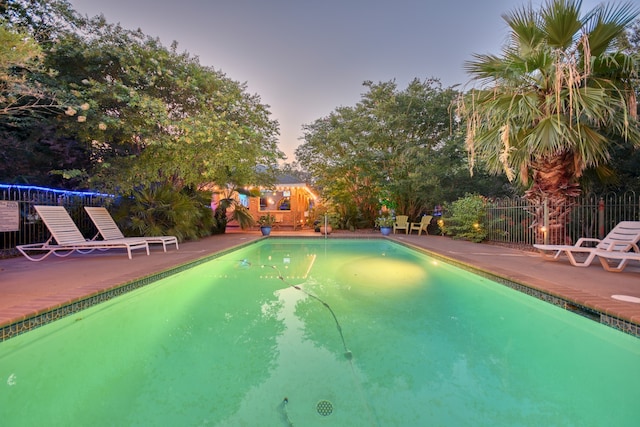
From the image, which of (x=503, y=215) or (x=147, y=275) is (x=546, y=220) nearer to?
(x=503, y=215)

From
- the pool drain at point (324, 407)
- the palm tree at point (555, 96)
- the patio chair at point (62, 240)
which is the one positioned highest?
the palm tree at point (555, 96)

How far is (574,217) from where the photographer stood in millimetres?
8641

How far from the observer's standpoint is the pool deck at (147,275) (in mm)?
3328

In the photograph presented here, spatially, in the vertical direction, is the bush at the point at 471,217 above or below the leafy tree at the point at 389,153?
below

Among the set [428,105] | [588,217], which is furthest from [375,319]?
[428,105]

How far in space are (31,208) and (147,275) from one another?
5.65m

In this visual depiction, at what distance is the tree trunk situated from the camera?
22.8ft

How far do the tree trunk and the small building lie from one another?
45.5 ft

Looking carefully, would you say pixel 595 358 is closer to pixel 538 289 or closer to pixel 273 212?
pixel 538 289

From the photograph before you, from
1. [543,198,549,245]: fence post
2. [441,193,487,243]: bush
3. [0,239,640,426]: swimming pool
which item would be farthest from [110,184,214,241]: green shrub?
[543,198,549,245]: fence post

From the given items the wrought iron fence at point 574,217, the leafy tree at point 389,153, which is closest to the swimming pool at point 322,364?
the wrought iron fence at point 574,217

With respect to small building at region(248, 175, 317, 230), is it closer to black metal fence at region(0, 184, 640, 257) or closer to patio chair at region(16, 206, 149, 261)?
black metal fence at region(0, 184, 640, 257)

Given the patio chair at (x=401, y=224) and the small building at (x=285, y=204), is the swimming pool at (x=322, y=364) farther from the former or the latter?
the small building at (x=285, y=204)

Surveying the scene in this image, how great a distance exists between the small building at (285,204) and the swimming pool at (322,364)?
49.4 feet
